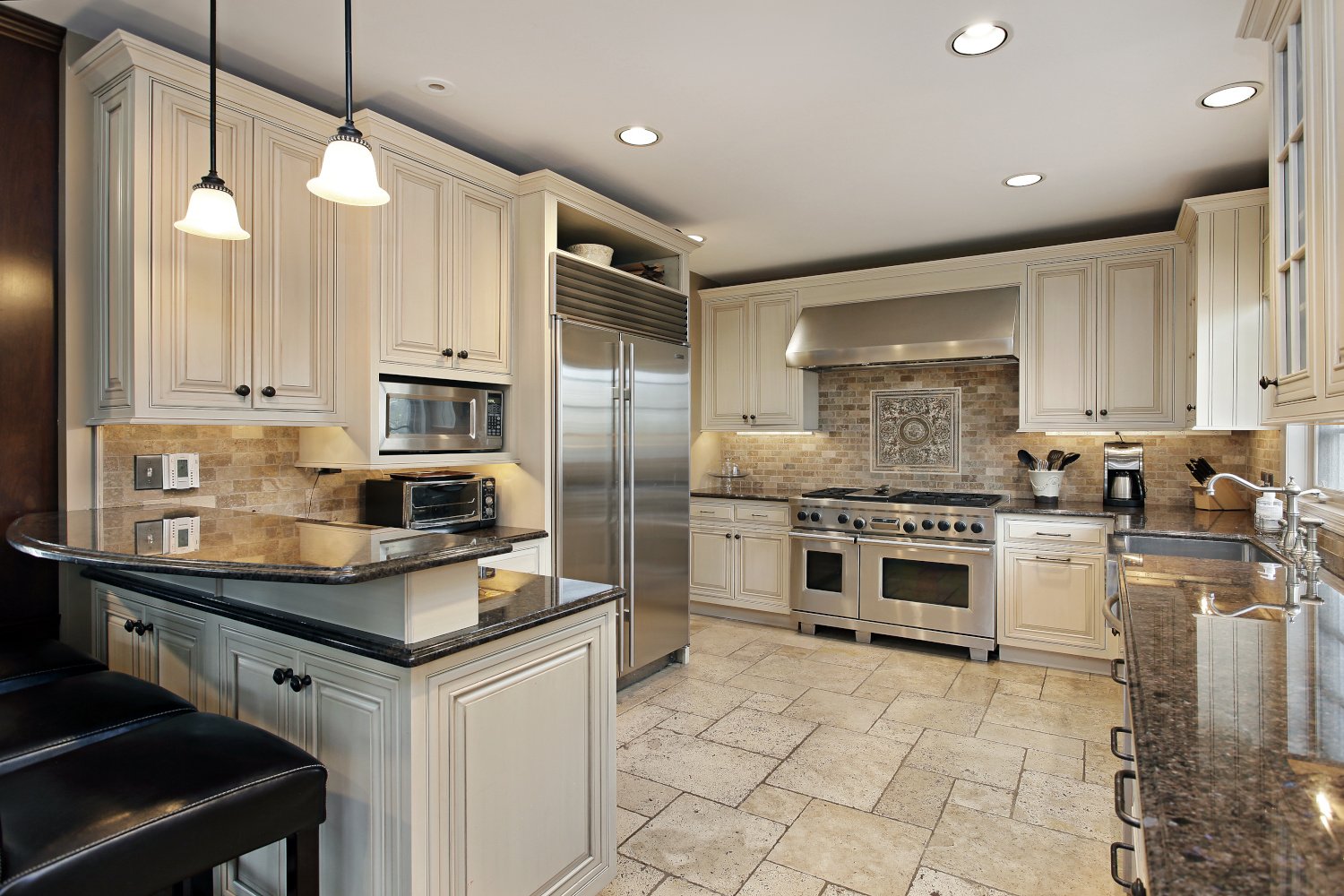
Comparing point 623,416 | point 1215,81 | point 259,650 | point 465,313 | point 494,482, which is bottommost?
point 259,650

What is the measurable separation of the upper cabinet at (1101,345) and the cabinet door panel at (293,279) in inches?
149

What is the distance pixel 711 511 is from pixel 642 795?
106 inches

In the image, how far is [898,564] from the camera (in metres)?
4.42

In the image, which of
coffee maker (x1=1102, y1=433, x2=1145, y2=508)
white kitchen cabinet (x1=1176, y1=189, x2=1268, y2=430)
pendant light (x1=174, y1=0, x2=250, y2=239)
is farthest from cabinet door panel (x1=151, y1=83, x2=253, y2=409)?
coffee maker (x1=1102, y1=433, x2=1145, y2=508)

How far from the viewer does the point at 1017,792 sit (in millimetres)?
2635

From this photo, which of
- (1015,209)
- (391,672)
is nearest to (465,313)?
(391,672)

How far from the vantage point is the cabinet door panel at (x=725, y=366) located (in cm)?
532

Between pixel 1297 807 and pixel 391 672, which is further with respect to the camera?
pixel 391 672

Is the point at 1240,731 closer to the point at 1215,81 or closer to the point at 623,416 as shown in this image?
the point at 1215,81

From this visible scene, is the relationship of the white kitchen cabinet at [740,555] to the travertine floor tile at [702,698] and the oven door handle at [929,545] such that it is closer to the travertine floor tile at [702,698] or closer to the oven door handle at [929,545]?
the oven door handle at [929,545]

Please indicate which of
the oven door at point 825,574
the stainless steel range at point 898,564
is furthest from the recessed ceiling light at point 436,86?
the oven door at point 825,574

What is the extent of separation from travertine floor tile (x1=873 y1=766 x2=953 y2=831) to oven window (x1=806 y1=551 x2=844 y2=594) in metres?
1.84

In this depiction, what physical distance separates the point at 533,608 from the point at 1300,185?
7.21ft

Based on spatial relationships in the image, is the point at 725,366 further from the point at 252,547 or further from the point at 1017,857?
the point at 252,547
